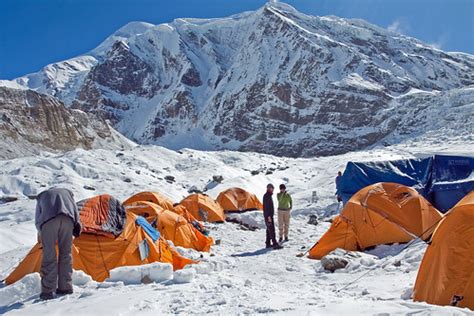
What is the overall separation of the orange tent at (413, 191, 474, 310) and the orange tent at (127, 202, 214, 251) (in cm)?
732

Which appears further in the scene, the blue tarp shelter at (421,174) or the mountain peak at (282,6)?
the mountain peak at (282,6)

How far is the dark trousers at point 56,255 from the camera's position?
6691mm

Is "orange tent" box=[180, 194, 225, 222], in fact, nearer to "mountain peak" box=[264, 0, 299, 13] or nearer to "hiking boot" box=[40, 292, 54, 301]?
"hiking boot" box=[40, 292, 54, 301]

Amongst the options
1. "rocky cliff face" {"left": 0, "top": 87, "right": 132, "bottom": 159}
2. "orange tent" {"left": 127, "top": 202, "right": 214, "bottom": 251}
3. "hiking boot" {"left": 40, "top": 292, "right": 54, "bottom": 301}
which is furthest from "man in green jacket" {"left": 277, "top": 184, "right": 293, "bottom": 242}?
"rocky cliff face" {"left": 0, "top": 87, "right": 132, "bottom": 159}

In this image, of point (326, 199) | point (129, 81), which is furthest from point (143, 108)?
point (326, 199)

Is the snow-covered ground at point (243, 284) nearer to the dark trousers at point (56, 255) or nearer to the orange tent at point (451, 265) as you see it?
the dark trousers at point (56, 255)

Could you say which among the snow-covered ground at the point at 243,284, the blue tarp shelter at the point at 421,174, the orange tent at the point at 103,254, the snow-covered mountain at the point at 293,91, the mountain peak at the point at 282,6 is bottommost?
the snow-covered ground at the point at 243,284

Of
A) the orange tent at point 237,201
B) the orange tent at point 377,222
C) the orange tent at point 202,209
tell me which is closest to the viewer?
the orange tent at point 377,222

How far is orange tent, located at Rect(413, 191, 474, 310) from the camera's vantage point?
585cm

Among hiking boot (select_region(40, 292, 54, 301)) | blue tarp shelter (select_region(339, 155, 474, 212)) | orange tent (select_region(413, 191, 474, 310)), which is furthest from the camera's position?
blue tarp shelter (select_region(339, 155, 474, 212))

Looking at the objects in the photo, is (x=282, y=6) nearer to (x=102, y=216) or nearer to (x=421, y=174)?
(x=421, y=174)

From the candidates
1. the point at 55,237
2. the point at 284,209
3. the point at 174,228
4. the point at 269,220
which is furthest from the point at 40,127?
the point at 55,237

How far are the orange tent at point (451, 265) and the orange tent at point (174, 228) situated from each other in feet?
24.0

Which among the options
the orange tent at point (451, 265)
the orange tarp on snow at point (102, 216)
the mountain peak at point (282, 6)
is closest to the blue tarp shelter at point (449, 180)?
the orange tent at point (451, 265)
